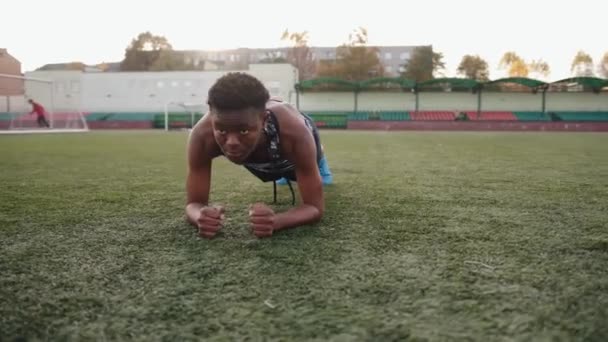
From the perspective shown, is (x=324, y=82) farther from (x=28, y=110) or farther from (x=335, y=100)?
(x=28, y=110)

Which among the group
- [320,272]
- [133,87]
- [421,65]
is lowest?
[320,272]

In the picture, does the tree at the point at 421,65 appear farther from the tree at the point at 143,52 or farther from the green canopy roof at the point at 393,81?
the tree at the point at 143,52

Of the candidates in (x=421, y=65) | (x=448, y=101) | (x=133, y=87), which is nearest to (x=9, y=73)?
(x=133, y=87)

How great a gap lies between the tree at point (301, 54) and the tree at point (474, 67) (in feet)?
68.5

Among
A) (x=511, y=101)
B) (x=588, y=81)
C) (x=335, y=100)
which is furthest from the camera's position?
(x=335, y=100)

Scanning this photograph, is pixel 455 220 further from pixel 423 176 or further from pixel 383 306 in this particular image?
pixel 423 176

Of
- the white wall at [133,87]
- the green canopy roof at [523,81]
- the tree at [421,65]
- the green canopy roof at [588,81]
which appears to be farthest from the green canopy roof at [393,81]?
the tree at [421,65]

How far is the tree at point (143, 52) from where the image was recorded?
69.1 meters

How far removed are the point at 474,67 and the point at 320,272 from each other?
215 ft

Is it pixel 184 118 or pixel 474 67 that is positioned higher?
pixel 474 67

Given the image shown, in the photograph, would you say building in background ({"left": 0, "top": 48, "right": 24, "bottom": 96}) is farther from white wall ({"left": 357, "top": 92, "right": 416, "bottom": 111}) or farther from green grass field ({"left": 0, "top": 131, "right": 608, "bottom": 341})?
white wall ({"left": 357, "top": 92, "right": 416, "bottom": 111})

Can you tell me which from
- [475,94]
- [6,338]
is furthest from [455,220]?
[475,94]

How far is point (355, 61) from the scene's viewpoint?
5509 centimetres

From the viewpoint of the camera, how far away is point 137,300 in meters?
1.76
